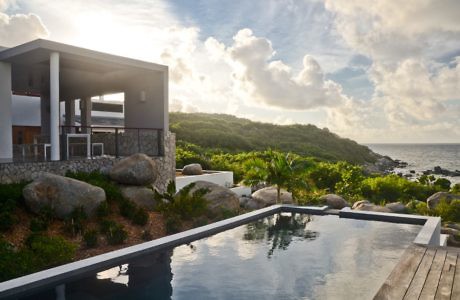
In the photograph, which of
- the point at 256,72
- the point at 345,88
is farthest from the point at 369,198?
the point at 345,88

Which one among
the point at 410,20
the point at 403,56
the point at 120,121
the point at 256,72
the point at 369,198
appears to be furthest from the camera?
the point at 120,121

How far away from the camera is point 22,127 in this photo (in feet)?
90.2

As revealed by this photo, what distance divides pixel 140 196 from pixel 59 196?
3.22 m

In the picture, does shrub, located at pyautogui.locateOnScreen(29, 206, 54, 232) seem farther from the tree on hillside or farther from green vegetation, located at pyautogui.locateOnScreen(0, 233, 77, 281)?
the tree on hillside

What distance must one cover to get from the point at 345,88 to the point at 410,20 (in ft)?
75.4

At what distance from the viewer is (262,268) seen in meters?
8.59

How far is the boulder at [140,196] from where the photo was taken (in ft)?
47.1

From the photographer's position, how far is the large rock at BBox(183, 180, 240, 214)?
1478 centimetres

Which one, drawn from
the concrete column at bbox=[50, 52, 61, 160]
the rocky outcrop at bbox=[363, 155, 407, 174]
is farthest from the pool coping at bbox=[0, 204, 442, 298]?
the rocky outcrop at bbox=[363, 155, 407, 174]

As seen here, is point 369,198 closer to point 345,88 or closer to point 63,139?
point 63,139

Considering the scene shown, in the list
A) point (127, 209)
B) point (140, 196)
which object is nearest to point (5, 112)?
point (140, 196)

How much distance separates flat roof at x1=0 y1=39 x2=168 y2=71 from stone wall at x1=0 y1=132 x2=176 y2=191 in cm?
358

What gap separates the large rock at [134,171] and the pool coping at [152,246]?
3.98m

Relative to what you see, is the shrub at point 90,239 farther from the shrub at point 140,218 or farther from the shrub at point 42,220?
the shrub at point 140,218
